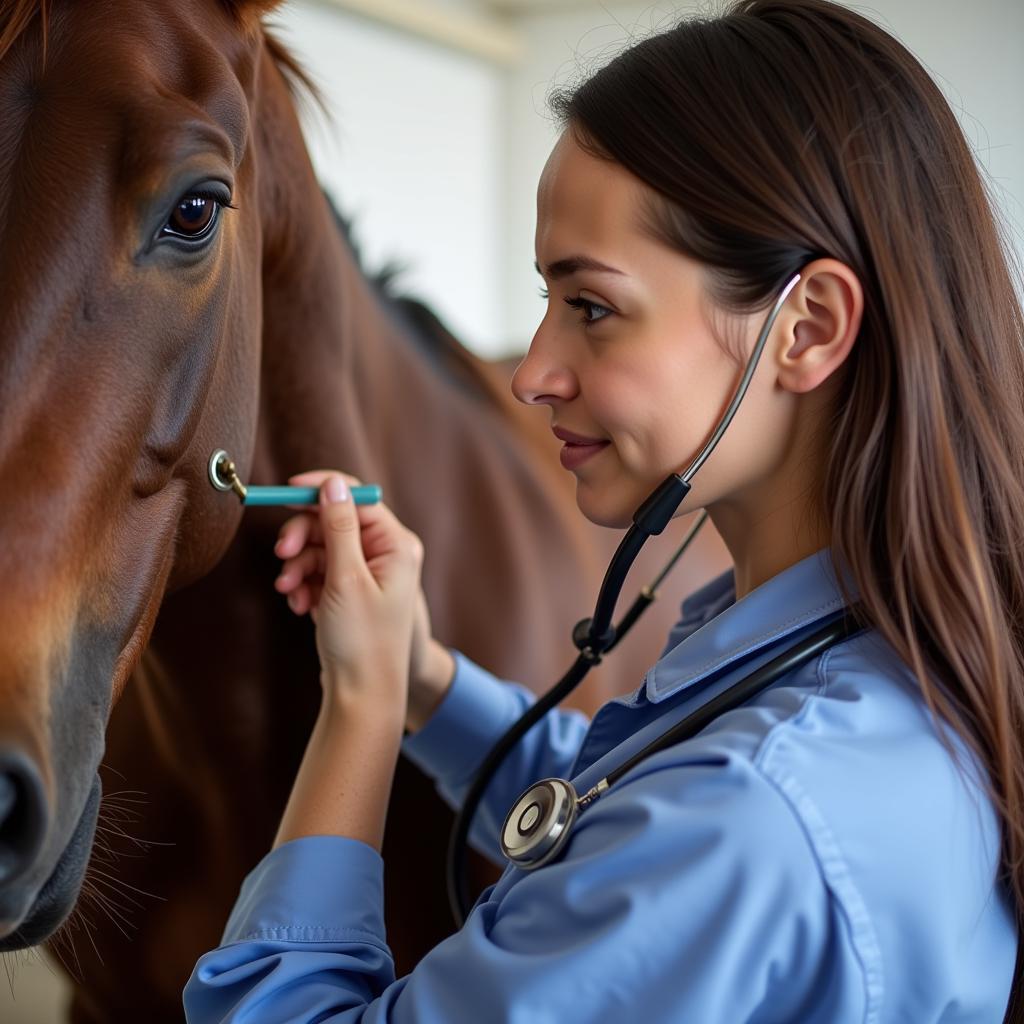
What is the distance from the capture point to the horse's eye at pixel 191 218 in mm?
728

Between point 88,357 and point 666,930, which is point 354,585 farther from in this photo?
point 666,930

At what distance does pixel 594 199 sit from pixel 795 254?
13cm

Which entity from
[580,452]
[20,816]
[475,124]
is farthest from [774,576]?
[475,124]

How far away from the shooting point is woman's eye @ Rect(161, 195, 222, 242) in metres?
0.73

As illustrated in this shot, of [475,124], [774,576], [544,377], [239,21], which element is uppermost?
[475,124]

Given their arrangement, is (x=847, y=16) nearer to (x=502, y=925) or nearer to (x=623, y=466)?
(x=623, y=466)

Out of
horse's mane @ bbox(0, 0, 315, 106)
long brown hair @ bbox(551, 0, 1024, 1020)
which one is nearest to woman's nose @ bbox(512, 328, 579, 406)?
long brown hair @ bbox(551, 0, 1024, 1020)

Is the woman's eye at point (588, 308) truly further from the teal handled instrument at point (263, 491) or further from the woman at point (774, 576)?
the teal handled instrument at point (263, 491)

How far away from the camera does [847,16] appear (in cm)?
75

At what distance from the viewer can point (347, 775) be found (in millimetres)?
842

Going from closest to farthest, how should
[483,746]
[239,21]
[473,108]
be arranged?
1. [239,21]
2. [483,746]
3. [473,108]

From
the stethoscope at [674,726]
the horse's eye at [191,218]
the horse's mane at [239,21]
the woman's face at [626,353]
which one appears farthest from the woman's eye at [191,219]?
the stethoscope at [674,726]

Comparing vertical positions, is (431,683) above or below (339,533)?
below

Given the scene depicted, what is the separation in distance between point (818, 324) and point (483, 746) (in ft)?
1.76
